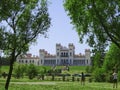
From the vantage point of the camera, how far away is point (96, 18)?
35.8 meters

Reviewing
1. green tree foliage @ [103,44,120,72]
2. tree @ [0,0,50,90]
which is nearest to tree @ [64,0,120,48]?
tree @ [0,0,50,90]

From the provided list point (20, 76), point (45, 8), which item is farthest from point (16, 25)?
point (20, 76)

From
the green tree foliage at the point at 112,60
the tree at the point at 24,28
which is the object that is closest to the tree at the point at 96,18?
the tree at the point at 24,28

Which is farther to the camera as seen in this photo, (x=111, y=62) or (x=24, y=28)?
(x=111, y=62)

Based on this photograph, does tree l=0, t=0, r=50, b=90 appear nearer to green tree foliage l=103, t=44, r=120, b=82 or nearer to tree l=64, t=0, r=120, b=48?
tree l=64, t=0, r=120, b=48

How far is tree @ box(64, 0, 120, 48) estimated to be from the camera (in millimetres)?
35000

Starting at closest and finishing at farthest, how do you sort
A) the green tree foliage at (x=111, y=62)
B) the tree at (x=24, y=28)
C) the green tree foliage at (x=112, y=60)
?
the tree at (x=24, y=28) → the green tree foliage at (x=111, y=62) → the green tree foliage at (x=112, y=60)

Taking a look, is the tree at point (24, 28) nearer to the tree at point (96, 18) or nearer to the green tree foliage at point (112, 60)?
the tree at point (96, 18)

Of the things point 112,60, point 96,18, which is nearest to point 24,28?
point 96,18

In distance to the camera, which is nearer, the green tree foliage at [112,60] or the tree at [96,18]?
the tree at [96,18]

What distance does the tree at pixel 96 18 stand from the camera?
35.0 meters

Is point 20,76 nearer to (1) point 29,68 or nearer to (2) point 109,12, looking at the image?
(1) point 29,68

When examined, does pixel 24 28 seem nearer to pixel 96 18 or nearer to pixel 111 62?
pixel 96 18

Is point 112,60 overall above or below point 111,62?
above
